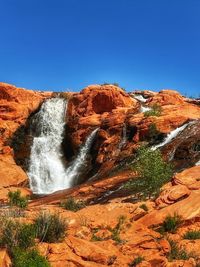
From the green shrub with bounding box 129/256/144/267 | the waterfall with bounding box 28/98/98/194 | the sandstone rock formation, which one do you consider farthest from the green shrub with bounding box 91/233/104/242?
the sandstone rock formation

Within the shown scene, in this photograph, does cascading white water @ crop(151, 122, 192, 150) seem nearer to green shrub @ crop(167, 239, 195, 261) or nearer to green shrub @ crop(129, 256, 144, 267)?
green shrub @ crop(167, 239, 195, 261)

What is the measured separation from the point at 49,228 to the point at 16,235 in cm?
128

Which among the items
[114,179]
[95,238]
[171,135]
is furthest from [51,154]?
[95,238]

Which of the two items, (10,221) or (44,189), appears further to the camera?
(44,189)

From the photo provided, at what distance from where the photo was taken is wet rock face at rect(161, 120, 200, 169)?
3557 cm

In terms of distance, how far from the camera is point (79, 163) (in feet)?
166

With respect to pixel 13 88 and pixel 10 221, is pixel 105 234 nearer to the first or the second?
pixel 10 221

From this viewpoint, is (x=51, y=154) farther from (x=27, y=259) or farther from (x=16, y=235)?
(x=27, y=259)

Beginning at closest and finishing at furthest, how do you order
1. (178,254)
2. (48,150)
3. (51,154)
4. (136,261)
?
(136,261), (178,254), (51,154), (48,150)

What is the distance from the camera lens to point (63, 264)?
13602 mm

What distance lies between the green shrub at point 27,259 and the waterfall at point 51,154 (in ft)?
109

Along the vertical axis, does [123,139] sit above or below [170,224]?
above

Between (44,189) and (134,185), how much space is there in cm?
2272

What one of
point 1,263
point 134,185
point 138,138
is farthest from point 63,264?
point 138,138
